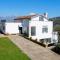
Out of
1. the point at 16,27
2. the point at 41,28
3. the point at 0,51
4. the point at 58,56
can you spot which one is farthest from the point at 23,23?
the point at 58,56

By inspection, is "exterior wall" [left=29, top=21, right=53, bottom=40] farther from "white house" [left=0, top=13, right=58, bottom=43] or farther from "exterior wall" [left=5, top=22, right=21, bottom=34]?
"exterior wall" [left=5, top=22, right=21, bottom=34]

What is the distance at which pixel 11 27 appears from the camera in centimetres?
4525

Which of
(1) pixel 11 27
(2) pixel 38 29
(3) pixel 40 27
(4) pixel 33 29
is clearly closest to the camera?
(4) pixel 33 29

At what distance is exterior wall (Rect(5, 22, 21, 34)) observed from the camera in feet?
147

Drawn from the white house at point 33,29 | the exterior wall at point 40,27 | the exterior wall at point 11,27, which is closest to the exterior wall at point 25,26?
the white house at point 33,29

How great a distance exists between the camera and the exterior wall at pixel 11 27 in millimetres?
44866

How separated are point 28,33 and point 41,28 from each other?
403 cm

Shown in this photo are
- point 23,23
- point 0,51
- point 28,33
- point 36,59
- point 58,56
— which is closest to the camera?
point 36,59

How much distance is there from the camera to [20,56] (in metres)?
23.0

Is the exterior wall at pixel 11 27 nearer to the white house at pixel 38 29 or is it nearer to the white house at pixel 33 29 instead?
the white house at pixel 33 29

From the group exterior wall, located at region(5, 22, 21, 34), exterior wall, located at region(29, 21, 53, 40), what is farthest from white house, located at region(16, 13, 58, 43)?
exterior wall, located at region(5, 22, 21, 34)

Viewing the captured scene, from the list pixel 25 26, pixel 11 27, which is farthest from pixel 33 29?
pixel 11 27

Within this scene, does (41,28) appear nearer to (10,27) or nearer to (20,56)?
(10,27)

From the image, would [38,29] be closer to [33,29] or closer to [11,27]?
[33,29]
